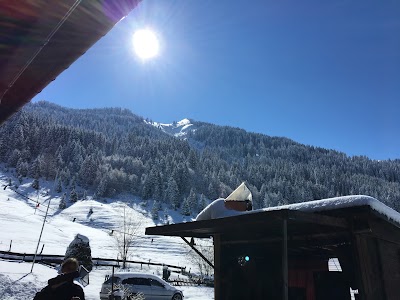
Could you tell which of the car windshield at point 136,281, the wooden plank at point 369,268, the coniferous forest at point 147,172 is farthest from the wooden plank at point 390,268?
the coniferous forest at point 147,172

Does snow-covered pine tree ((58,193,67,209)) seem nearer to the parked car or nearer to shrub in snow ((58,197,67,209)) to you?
shrub in snow ((58,197,67,209))

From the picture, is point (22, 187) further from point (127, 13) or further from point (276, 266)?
point (127, 13)

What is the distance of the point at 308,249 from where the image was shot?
11.4 metres

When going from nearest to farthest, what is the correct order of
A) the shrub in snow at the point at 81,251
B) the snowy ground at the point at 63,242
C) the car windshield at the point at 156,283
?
the car windshield at the point at 156,283
the snowy ground at the point at 63,242
the shrub in snow at the point at 81,251

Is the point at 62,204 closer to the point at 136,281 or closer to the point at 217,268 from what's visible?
the point at 136,281

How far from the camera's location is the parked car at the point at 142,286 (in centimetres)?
1752

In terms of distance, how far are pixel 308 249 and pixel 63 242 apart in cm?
4463

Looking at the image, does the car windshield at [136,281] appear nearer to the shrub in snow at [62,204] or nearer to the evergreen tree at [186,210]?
the shrub in snow at [62,204]

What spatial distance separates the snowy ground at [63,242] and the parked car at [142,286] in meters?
2.36

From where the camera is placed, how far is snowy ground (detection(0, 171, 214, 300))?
20406mm

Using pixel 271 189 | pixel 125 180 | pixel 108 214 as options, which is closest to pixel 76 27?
pixel 108 214

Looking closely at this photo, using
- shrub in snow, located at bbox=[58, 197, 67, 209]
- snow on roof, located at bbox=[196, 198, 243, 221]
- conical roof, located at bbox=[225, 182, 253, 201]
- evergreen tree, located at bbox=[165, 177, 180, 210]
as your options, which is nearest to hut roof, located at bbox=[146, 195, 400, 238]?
snow on roof, located at bbox=[196, 198, 243, 221]

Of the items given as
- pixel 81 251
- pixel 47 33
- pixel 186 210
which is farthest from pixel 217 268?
pixel 186 210

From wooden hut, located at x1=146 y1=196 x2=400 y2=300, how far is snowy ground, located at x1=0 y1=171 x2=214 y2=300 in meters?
10.9
